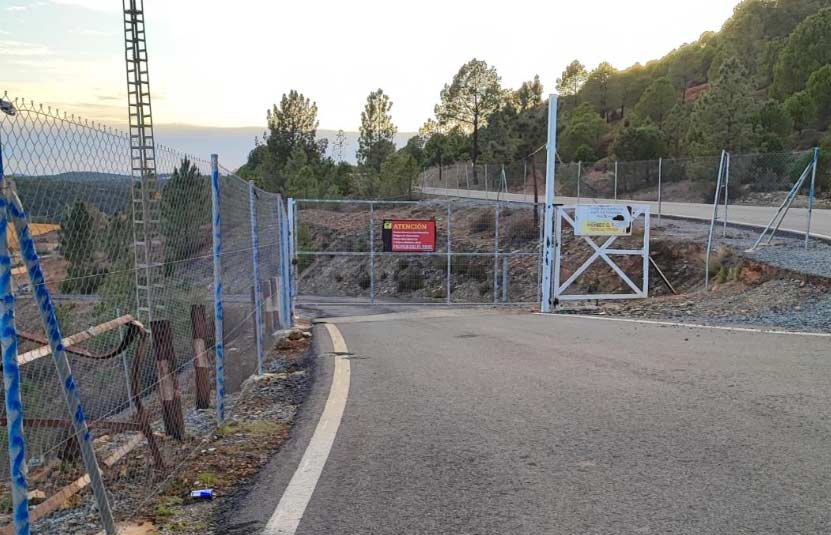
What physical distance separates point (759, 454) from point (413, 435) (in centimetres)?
249

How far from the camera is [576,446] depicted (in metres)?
5.09

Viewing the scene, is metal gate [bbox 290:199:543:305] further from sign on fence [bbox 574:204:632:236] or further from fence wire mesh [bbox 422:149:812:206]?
sign on fence [bbox 574:204:632:236]

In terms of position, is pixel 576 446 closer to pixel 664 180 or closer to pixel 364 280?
pixel 364 280

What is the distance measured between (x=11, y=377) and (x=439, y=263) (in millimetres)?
27894

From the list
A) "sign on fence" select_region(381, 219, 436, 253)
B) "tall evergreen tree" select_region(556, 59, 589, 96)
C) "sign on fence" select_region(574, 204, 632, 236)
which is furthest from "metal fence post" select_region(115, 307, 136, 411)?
"tall evergreen tree" select_region(556, 59, 589, 96)

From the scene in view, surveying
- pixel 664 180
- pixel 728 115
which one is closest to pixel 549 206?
pixel 664 180

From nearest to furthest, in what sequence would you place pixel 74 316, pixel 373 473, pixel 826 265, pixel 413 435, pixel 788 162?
pixel 74 316 < pixel 373 473 < pixel 413 435 < pixel 826 265 < pixel 788 162

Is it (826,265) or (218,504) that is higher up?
(826,265)

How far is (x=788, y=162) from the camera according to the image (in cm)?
3291

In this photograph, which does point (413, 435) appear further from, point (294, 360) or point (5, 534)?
point (294, 360)

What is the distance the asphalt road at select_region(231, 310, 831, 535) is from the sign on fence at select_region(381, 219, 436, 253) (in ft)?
33.8

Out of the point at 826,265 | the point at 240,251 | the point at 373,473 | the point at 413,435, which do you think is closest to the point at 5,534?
the point at 373,473

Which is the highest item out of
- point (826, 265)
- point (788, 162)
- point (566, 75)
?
point (566, 75)

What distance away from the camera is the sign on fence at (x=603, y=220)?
16484 millimetres
